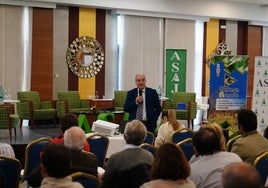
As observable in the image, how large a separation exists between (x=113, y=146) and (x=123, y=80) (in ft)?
21.9

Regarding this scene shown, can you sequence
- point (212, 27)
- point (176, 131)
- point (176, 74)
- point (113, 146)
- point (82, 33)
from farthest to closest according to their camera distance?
point (212, 27)
point (176, 74)
point (82, 33)
point (113, 146)
point (176, 131)

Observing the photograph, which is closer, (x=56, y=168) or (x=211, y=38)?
(x=56, y=168)

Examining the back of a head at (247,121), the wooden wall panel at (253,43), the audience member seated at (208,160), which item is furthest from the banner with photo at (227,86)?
the wooden wall panel at (253,43)

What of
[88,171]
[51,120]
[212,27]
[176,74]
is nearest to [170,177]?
[88,171]

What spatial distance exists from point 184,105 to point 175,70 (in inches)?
63.9

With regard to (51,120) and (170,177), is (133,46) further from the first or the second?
(170,177)

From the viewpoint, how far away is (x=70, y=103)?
1174 centimetres

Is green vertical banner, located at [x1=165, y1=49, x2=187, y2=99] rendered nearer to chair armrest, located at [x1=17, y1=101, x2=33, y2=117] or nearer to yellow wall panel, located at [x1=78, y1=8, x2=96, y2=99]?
yellow wall panel, located at [x1=78, y1=8, x2=96, y2=99]

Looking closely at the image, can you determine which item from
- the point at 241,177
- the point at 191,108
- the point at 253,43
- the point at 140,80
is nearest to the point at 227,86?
the point at 140,80

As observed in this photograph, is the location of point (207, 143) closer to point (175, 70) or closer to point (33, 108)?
point (33, 108)

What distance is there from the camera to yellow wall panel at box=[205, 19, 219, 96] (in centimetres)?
1473

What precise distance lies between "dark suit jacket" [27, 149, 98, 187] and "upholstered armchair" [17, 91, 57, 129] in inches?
295

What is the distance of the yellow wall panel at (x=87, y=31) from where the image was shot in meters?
12.6

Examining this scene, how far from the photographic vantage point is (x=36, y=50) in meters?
11.8
